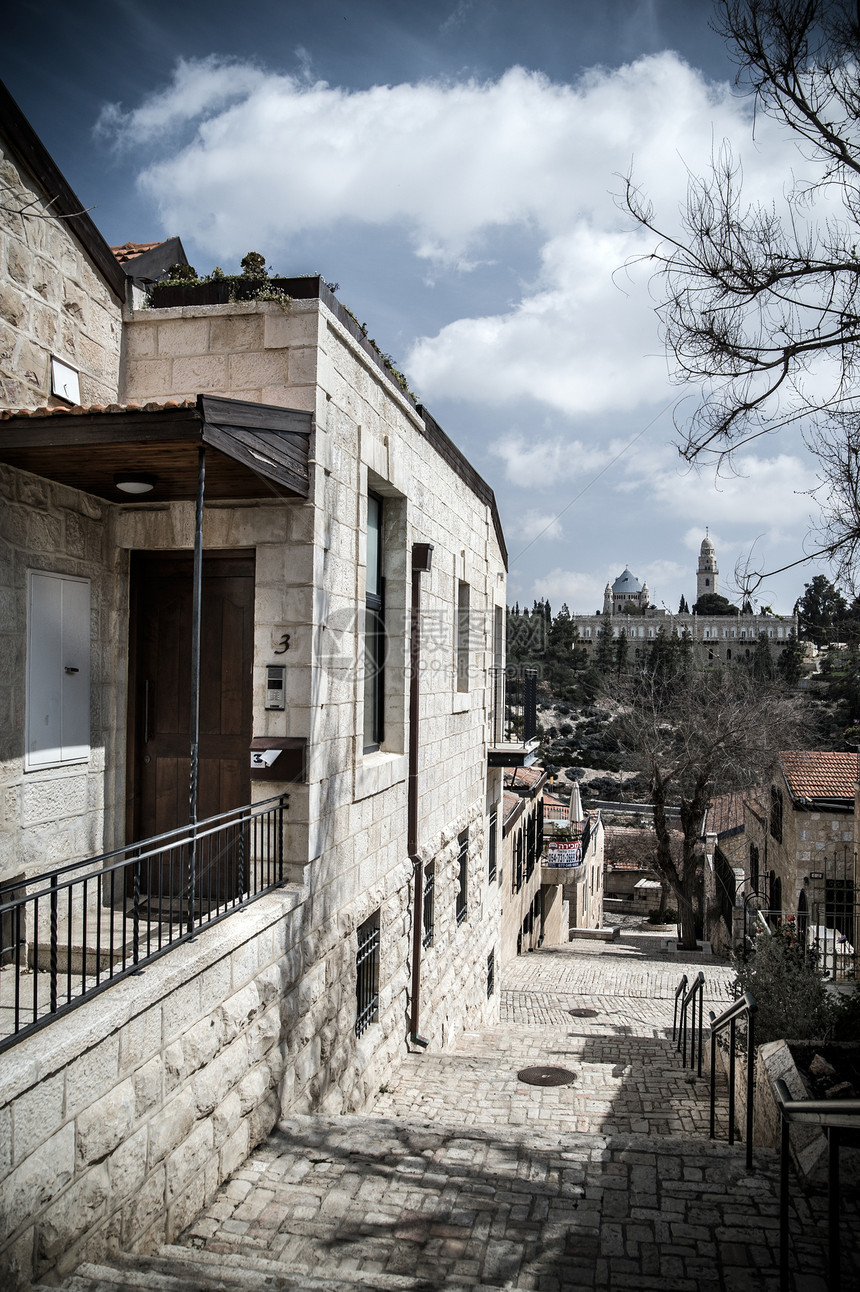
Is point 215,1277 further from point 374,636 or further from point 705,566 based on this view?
point 705,566

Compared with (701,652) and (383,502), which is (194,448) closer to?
(383,502)

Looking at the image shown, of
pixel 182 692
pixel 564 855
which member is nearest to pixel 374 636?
pixel 182 692

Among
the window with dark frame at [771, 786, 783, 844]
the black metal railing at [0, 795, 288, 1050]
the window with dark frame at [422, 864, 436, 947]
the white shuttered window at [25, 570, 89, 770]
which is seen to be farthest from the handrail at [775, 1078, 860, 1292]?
the window with dark frame at [771, 786, 783, 844]

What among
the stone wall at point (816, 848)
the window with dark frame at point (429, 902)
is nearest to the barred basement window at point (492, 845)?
the window with dark frame at point (429, 902)

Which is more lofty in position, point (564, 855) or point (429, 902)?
point (429, 902)

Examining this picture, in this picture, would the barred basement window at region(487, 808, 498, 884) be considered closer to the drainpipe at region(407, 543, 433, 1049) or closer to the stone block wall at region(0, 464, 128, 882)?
the drainpipe at region(407, 543, 433, 1049)

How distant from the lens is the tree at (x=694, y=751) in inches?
890

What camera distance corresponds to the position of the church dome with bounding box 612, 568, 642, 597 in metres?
146

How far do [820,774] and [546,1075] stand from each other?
44.5 feet

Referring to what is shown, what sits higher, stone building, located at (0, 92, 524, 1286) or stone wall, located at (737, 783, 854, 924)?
stone building, located at (0, 92, 524, 1286)

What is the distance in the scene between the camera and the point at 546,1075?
8062mm

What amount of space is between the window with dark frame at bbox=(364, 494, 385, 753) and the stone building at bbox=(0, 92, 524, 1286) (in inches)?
2.7

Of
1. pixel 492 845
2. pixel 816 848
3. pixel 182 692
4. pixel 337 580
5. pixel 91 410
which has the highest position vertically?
pixel 91 410

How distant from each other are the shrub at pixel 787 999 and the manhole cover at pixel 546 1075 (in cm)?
243
